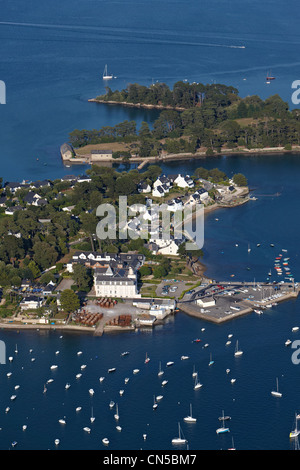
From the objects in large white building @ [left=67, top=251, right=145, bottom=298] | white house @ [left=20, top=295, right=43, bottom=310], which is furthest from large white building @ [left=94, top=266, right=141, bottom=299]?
white house @ [left=20, top=295, right=43, bottom=310]

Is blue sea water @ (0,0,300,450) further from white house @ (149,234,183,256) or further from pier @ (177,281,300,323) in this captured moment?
white house @ (149,234,183,256)

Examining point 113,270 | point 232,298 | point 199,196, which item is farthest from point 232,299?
point 199,196

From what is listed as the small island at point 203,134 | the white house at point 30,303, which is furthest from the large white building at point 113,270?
the small island at point 203,134

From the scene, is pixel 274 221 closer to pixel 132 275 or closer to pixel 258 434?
pixel 132 275

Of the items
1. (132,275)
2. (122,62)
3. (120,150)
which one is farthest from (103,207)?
(122,62)

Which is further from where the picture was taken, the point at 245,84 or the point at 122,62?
the point at 122,62

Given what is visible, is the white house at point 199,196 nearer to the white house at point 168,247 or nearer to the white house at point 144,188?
the white house at point 144,188
